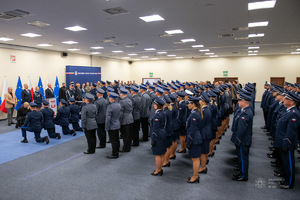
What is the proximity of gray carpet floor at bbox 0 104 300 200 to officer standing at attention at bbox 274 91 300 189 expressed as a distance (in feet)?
0.85

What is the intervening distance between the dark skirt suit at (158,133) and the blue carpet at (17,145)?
3.97 metres

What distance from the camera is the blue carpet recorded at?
18.3ft

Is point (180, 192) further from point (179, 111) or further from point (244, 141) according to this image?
point (179, 111)

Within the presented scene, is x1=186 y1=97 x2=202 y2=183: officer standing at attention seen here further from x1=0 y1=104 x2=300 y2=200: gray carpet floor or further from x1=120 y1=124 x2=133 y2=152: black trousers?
x1=120 y1=124 x2=133 y2=152: black trousers

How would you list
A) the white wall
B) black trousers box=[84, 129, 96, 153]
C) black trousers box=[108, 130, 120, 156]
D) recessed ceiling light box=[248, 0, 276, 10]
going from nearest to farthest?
recessed ceiling light box=[248, 0, 276, 10], black trousers box=[108, 130, 120, 156], black trousers box=[84, 129, 96, 153], the white wall

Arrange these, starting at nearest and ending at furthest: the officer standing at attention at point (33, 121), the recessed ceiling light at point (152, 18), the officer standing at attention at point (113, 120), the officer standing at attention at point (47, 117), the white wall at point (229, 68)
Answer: the officer standing at attention at point (113, 120), the recessed ceiling light at point (152, 18), the officer standing at attention at point (33, 121), the officer standing at attention at point (47, 117), the white wall at point (229, 68)

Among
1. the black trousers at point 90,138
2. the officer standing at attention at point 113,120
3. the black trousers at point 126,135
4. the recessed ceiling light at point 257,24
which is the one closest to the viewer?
the officer standing at attention at point 113,120

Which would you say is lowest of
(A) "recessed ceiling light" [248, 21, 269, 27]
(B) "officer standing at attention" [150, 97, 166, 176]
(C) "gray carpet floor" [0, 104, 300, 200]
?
(C) "gray carpet floor" [0, 104, 300, 200]

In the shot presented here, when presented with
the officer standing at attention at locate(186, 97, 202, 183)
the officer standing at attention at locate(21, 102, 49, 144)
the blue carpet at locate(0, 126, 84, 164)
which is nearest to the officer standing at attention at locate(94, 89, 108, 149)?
the blue carpet at locate(0, 126, 84, 164)

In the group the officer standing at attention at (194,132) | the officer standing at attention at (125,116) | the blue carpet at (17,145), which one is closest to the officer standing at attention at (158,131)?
the officer standing at attention at (194,132)

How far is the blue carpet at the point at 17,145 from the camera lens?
5574 mm

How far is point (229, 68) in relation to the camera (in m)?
19.0

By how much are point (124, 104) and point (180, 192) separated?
9.17ft

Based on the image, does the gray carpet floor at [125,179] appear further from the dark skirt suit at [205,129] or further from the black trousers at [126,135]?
the dark skirt suit at [205,129]
